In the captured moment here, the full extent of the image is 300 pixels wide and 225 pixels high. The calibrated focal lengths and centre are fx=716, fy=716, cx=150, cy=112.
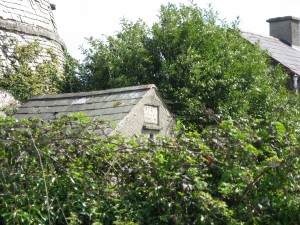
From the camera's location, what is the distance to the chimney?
26550 mm

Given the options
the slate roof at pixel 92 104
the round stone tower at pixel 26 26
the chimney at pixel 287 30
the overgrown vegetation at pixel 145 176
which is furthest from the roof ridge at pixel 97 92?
the chimney at pixel 287 30

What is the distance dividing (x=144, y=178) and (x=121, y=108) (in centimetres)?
428

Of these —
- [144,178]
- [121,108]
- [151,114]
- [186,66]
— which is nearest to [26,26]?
[186,66]

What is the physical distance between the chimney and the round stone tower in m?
13.7

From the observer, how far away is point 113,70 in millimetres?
13562

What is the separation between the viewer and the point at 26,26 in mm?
13453

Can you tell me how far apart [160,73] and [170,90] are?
58cm

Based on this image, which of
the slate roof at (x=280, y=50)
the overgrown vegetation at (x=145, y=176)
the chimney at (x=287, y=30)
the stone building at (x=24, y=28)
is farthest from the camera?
the chimney at (x=287, y=30)

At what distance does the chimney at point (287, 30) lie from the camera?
26.5 meters

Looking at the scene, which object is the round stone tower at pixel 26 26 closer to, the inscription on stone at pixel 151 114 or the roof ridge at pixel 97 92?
the roof ridge at pixel 97 92

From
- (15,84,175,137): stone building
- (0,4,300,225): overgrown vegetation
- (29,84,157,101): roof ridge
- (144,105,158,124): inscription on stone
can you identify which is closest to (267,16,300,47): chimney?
(29,84,157,101): roof ridge

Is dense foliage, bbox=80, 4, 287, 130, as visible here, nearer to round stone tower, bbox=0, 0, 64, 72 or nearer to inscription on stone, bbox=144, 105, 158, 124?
round stone tower, bbox=0, 0, 64, 72

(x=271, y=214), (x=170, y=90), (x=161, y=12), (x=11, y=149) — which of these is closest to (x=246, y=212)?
(x=271, y=214)

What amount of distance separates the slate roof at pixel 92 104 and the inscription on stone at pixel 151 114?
257mm
